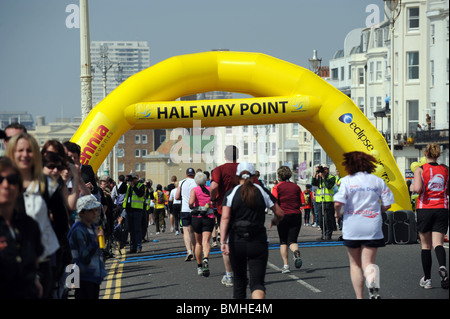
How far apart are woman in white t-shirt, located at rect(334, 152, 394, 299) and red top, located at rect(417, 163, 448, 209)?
1892 millimetres

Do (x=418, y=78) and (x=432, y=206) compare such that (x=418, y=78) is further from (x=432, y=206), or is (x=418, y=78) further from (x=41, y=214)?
(x=41, y=214)

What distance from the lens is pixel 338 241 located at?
20.3 m

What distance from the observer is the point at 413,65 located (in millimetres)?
49906

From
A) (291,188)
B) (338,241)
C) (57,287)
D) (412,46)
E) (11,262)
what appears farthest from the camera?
(412,46)

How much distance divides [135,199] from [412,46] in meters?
33.3

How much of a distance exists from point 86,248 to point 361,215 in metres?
2.97

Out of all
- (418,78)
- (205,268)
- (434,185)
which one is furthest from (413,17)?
(434,185)

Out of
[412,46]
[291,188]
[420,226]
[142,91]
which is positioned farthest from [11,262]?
[412,46]

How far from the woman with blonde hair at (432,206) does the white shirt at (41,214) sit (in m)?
5.96

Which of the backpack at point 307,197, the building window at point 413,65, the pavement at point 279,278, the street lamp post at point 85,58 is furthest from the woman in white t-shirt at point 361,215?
the building window at point 413,65

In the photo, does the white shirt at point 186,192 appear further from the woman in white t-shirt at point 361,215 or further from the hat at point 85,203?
the hat at point 85,203

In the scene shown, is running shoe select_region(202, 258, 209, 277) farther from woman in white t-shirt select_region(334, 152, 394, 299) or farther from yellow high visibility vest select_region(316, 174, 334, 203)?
yellow high visibility vest select_region(316, 174, 334, 203)

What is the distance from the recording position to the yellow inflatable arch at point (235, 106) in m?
18.5

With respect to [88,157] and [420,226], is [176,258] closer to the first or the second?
[88,157]
